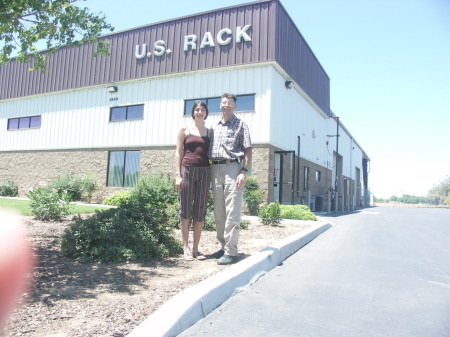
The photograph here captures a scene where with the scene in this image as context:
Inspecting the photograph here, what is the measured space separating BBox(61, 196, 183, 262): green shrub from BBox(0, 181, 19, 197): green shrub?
1647 centimetres

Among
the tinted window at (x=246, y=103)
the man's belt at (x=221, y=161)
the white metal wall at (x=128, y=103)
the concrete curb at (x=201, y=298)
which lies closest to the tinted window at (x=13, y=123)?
the white metal wall at (x=128, y=103)

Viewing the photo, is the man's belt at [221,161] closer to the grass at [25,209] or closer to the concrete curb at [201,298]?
the concrete curb at [201,298]

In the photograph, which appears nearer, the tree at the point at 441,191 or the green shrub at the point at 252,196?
the green shrub at the point at 252,196

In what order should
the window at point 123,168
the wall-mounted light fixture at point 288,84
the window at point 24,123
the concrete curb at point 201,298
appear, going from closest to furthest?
the concrete curb at point 201,298
the wall-mounted light fixture at point 288,84
the window at point 123,168
the window at point 24,123

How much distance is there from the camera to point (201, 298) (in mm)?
2438

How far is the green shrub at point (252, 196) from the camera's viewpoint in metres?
11.5

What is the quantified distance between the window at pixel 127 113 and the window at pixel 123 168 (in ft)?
5.65

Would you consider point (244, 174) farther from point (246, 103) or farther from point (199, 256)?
point (246, 103)

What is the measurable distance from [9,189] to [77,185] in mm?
5641

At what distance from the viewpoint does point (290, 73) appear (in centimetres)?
1438

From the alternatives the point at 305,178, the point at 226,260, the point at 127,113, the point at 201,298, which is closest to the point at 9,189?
the point at 127,113

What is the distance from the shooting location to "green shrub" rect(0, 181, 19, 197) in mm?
17297

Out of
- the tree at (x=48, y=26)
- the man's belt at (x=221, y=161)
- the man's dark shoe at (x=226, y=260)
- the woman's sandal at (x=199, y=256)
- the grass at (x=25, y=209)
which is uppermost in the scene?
the tree at (x=48, y=26)

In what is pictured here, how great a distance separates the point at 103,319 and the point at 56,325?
0.92ft
